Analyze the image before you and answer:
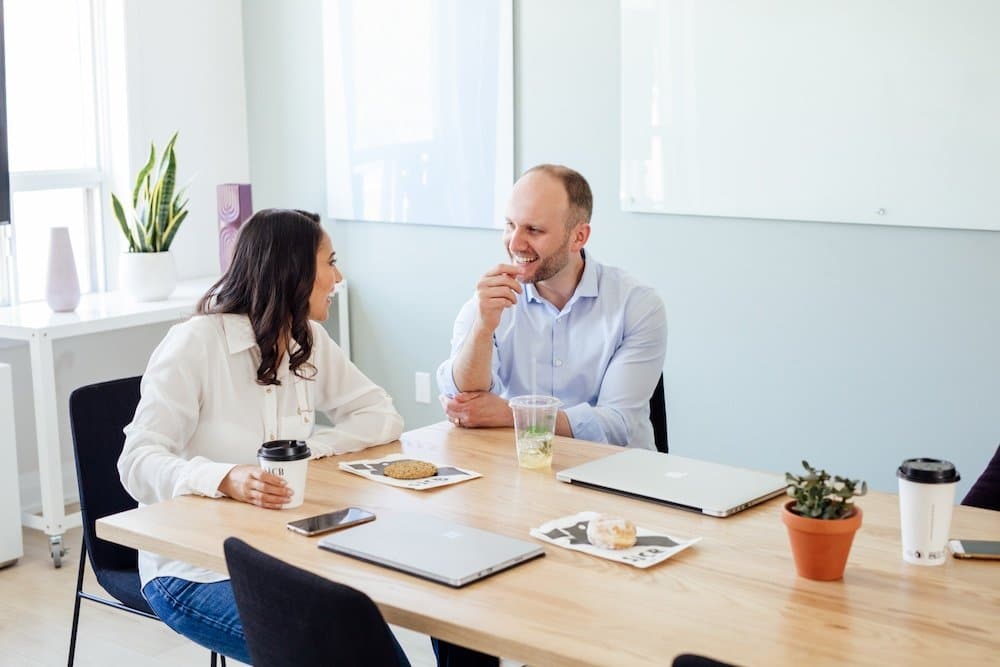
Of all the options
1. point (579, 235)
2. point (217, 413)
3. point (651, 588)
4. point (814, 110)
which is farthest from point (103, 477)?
point (814, 110)

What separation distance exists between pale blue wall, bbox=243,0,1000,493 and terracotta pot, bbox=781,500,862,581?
6.22ft

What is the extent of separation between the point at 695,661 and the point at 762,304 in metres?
2.60

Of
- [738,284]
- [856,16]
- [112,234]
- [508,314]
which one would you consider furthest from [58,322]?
[856,16]

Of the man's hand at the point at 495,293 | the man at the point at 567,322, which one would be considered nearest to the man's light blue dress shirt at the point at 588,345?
the man at the point at 567,322

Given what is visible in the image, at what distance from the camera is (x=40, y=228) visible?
14.0ft

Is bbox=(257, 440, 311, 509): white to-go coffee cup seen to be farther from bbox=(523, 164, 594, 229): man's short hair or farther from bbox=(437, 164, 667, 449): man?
bbox=(523, 164, 594, 229): man's short hair

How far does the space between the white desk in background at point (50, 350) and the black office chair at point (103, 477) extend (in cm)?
118

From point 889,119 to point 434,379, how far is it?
188cm

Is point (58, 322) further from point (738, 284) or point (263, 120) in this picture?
point (738, 284)

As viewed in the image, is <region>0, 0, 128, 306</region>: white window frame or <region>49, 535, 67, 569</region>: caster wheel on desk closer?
<region>49, 535, 67, 569</region>: caster wheel on desk

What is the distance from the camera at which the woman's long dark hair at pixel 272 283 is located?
2178 mm

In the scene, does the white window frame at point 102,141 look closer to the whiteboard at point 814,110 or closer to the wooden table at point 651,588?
the whiteboard at point 814,110

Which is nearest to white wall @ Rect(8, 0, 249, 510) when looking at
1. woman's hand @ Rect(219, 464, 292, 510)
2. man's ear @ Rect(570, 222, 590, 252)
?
man's ear @ Rect(570, 222, 590, 252)

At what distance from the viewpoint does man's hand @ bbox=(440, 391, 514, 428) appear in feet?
7.84
